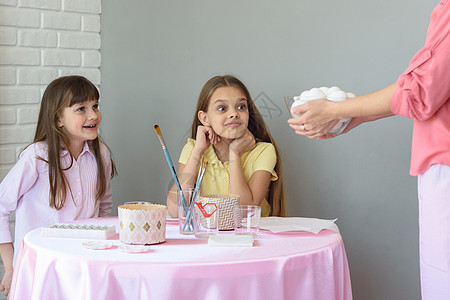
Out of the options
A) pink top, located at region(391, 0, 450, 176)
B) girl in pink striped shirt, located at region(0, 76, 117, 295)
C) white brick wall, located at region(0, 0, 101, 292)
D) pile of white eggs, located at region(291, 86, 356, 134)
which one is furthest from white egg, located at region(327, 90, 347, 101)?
white brick wall, located at region(0, 0, 101, 292)

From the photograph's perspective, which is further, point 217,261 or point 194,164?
point 194,164

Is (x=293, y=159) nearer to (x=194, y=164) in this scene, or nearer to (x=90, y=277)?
(x=194, y=164)

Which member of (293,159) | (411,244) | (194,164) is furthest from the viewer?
(293,159)

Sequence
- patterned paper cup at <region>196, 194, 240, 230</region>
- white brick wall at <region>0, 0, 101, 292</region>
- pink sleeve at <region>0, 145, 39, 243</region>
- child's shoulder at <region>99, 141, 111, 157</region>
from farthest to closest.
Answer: white brick wall at <region>0, 0, 101, 292</region>, child's shoulder at <region>99, 141, 111, 157</region>, pink sleeve at <region>0, 145, 39, 243</region>, patterned paper cup at <region>196, 194, 240, 230</region>

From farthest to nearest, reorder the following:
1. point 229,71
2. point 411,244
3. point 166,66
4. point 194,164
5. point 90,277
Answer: point 166,66 → point 229,71 → point 194,164 → point 411,244 → point 90,277

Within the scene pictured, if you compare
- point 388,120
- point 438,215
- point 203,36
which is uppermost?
point 203,36

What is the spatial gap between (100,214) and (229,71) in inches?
32.2

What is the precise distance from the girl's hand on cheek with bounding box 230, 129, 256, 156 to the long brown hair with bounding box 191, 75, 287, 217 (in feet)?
0.29

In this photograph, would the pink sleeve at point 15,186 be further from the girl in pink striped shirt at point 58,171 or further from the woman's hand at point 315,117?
the woman's hand at point 315,117

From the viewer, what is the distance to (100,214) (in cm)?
221

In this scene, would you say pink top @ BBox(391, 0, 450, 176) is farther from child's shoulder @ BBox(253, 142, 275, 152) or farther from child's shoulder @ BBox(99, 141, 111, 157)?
child's shoulder @ BBox(99, 141, 111, 157)

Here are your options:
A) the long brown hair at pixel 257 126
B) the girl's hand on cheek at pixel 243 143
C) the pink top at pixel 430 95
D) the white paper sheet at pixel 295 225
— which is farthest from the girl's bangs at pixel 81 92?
the pink top at pixel 430 95

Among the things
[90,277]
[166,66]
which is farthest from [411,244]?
[166,66]

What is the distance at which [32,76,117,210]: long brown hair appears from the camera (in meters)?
1.96
